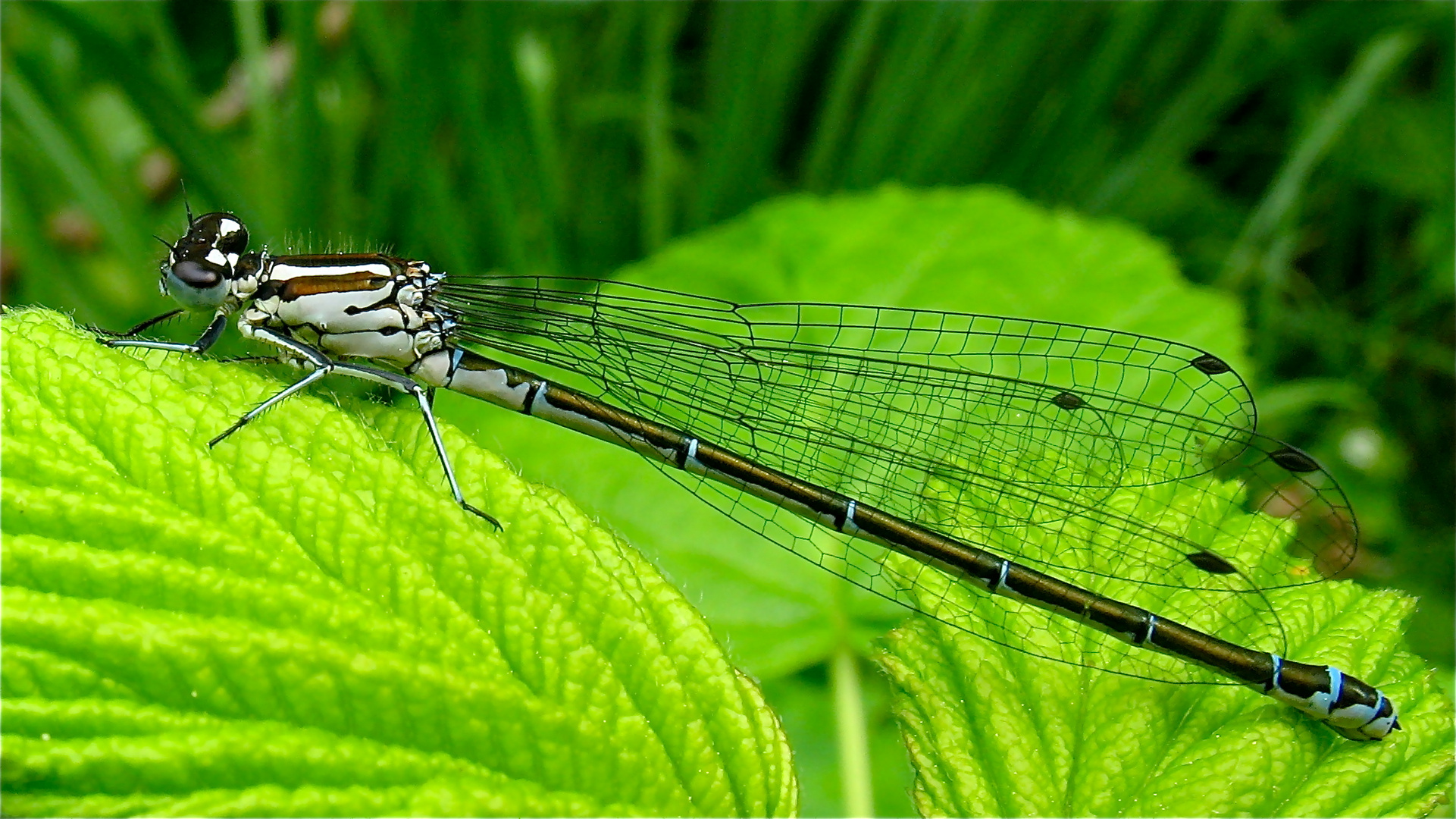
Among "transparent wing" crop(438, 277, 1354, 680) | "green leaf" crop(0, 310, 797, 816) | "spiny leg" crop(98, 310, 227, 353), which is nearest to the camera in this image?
"green leaf" crop(0, 310, 797, 816)

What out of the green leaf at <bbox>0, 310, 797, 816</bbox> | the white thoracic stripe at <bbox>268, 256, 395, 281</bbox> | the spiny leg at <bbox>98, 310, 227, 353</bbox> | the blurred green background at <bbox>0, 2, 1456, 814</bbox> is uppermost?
the blurred green background at <bbox>0, 2, 1456, 814</bbox>

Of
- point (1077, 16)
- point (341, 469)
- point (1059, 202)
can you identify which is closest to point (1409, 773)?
point (341, 469)

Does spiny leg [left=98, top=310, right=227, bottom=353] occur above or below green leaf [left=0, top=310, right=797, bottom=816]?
above

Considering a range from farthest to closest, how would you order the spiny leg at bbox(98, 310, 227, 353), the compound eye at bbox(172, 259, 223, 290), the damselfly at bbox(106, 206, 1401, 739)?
the compound eye at bbox(172, 259, 223, 290) → the damselfly at bbox(106, 206, 1401, 739) → the spiny leg at bbox(98, 310, 227, 353)

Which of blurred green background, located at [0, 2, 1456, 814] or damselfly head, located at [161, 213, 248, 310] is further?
blurred green background, located at [0, 2, 1456, 814]

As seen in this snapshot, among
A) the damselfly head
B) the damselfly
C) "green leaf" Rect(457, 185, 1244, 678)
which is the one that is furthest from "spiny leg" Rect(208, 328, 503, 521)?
"green leaf" Rect(457, 185, 1244, 678)

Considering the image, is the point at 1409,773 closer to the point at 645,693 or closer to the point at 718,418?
the point at 645,693

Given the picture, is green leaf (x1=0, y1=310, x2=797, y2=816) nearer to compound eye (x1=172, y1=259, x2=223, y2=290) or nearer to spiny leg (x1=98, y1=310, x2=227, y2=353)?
spiny leg (x1=98, y1=310, x2=227, y2=353)
